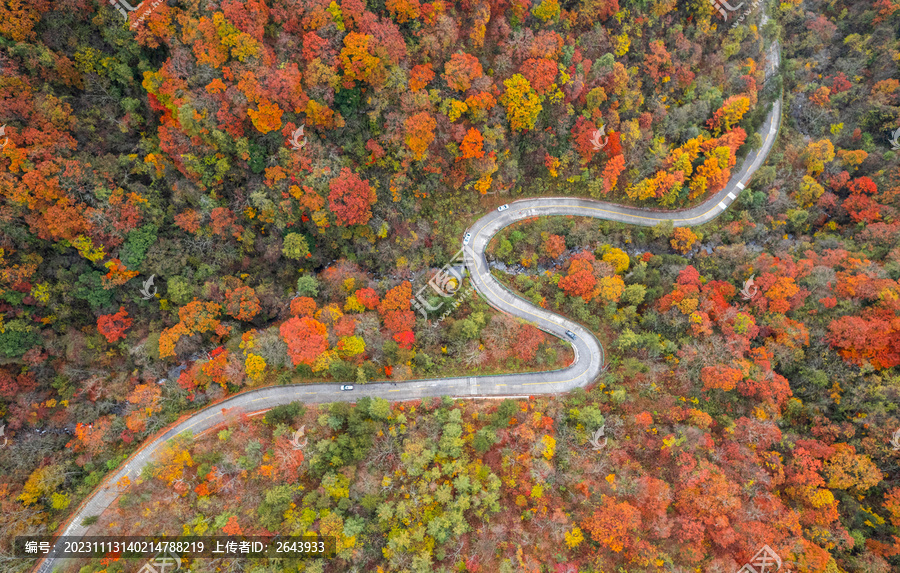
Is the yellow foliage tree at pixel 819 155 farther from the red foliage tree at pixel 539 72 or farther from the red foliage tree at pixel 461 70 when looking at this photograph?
the red foliage tree at pixel 461 70

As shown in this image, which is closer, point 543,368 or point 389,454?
point 389,454

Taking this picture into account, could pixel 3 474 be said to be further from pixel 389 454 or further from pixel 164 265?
pixel 389 454

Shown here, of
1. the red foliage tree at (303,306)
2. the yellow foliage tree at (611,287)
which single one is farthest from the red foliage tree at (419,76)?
the yellow foliage tree at (611,287)

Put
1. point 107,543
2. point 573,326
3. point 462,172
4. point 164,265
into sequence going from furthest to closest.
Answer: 1. point 462,172
2. point 573,326
3. point 164,265
4. point 107,543

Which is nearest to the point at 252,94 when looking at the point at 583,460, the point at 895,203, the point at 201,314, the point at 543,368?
the point at 201,314

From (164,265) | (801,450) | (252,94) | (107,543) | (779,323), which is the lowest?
(107,543)

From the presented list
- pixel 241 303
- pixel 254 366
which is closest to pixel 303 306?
pixel 241 303

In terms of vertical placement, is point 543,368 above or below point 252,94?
below

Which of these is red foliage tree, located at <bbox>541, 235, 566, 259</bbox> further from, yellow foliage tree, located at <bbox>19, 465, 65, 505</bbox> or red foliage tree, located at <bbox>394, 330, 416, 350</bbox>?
yellow foliage tree, located at <bbox>19, 465, 65, 505</bbox>
